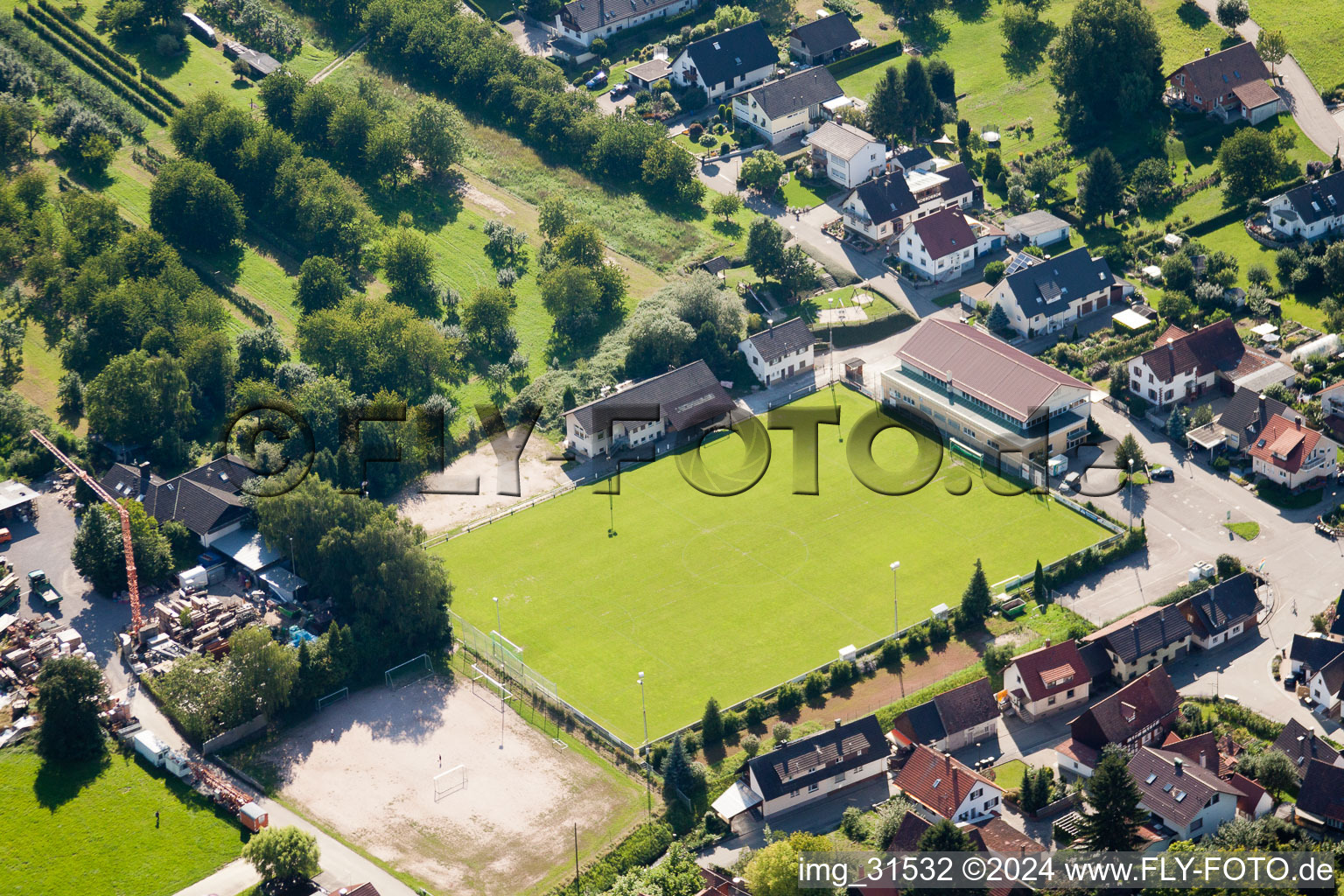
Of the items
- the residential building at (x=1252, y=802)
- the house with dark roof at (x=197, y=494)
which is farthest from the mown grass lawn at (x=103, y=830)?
the residential building at (x=1252, y=802)

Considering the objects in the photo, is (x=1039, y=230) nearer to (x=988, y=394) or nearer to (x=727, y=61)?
(x=988, y=394)

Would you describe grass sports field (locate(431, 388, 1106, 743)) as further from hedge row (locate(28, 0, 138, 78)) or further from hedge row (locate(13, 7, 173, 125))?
hedge row (locate(28, 0, 138, 78))

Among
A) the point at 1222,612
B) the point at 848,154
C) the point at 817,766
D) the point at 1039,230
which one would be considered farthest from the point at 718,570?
the point at 848,154

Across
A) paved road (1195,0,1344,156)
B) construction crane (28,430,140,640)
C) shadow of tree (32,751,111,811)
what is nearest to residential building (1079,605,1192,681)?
shadow of tree (32,751,111,811)

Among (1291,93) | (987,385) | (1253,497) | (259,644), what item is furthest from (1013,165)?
(259,644)

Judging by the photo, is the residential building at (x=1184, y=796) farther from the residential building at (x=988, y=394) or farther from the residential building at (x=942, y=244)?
the residential building at (x=942, y=244)
